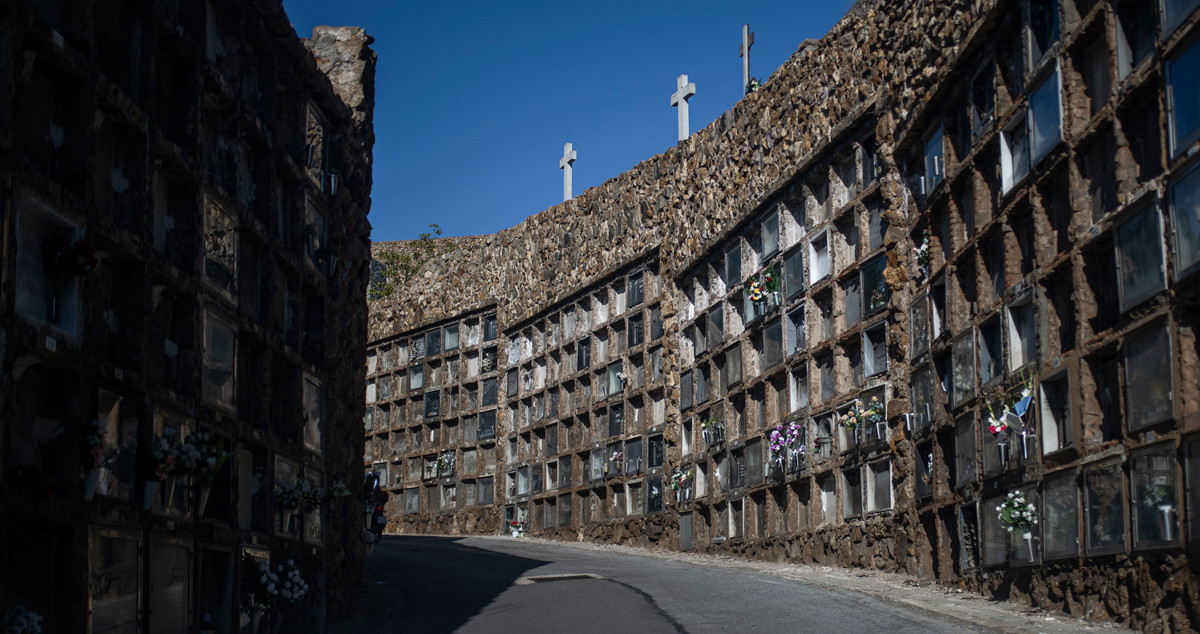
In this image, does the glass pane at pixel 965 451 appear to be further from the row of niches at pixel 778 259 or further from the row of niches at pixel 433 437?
the row of niches at pixel 433 437

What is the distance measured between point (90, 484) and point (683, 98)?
63.1 ft

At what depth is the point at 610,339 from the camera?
85.9ft

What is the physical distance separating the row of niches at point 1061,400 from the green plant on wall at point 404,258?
101ft

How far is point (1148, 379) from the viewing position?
9.50m

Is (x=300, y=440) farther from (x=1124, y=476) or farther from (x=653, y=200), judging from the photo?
(x=653, y=200)

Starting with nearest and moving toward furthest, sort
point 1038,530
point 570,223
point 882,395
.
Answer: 1. point 1038,530
2. point 882,395
3. point 570,223

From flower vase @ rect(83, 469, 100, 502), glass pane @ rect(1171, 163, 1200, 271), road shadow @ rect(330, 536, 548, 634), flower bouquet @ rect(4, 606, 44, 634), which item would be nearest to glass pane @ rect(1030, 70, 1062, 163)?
glass pane @ rect(1171, 163, 1200, 271)

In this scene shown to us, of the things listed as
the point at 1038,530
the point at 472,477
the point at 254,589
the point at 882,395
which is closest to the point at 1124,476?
the point at 1038,530

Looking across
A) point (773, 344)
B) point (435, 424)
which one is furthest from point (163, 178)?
point (435, 424)

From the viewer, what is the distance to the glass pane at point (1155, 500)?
912cm

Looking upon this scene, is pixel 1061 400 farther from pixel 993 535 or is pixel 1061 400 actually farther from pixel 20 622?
pixel 20 622

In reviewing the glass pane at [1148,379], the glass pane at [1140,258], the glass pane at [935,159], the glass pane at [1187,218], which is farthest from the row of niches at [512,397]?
the glass pane at [1187,218]

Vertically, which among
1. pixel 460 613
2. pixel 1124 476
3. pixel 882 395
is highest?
pixel 882 395

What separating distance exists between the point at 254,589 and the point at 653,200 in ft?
46.8
